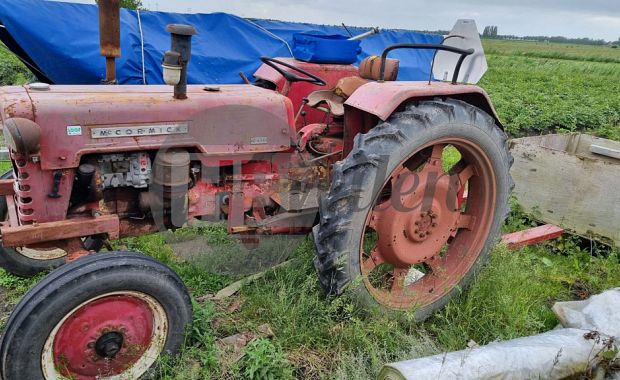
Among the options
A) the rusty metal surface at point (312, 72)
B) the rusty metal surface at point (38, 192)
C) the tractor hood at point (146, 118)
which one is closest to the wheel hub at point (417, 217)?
the tractor hood at point (146, 118)

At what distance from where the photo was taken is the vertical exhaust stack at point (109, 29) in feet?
9.33

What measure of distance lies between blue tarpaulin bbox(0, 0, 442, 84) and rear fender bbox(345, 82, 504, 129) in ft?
15.4

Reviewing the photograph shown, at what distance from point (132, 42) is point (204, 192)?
4.85 metres

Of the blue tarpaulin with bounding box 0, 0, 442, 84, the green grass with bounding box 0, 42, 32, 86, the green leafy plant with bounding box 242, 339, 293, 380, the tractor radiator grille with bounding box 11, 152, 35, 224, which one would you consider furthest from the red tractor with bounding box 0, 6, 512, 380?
the green grass with bounding box 0, 42, 32, 86

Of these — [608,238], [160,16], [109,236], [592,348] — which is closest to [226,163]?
[109,236]

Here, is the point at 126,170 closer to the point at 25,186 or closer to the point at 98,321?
the point at 25,186

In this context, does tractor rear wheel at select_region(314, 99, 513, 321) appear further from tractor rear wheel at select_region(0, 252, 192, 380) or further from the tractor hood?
tractor rear wheel at select_region(0, 252, 192, 380)

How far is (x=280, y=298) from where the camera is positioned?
2707mm

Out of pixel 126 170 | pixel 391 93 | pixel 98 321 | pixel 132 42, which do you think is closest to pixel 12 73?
pixel 132 42

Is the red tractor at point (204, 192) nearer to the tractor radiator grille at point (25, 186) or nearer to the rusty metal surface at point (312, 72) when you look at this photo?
the tractor radiator grille at point (25, 186)

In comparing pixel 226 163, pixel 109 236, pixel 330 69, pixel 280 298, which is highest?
pixel 330 69

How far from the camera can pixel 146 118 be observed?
2.34 m

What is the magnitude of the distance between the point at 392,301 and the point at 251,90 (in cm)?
142

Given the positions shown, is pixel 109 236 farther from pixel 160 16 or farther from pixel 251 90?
pixel 160 16
